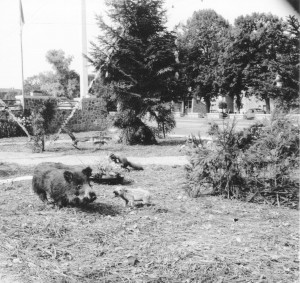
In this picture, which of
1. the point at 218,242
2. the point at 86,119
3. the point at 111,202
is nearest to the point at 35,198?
the point at 111,202

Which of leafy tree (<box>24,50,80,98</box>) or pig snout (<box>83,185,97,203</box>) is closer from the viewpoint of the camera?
pig snout (<box>83,185,97,203</box>)

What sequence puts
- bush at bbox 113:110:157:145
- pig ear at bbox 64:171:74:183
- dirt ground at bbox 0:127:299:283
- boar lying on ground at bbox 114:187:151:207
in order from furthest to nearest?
1. bush at bbox 113:110:157:145
2. boar lying on ground at bbox 114:187:151:207
3. pig ear at bbox 64:171:74:183
4. dirt ground at bbox 0:127:299:283

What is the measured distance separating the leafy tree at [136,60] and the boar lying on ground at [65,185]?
1043 centimetres

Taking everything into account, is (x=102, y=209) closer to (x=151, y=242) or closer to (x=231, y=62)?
(x=151, y=242)

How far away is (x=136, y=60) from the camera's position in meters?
16.4

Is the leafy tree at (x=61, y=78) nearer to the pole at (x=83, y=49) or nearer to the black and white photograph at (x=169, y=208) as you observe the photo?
the pole at (x=83, y=49)

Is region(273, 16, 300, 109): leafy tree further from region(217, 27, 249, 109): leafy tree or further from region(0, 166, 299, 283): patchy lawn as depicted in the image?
region(217, 27, 249, 109): leafy tree

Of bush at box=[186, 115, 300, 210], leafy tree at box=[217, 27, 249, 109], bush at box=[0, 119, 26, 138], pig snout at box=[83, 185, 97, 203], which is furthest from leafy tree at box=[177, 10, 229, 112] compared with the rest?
pig snout at box=[83, 185, 97, 203]

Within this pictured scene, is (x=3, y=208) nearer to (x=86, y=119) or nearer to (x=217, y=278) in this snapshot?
(x=217, y=278)

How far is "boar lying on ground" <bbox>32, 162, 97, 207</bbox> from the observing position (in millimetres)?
5500

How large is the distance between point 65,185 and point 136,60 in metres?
11.4

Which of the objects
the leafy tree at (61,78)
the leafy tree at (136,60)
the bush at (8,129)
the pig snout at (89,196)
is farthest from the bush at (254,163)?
the leafy tree at (61,78)

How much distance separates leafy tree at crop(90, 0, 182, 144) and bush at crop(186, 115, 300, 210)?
950cm

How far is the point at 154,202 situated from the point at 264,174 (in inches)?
77.2
